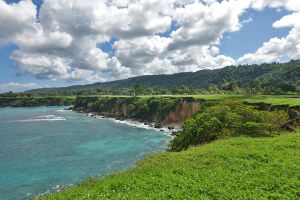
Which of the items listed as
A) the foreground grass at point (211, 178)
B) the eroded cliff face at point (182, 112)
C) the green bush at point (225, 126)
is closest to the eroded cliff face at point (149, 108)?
the eroded cliff face at point (182, 112)

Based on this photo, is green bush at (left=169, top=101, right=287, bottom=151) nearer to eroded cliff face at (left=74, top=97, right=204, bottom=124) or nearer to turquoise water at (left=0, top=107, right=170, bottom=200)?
turquoise water at (left=0, top=107, right=170, bottom=200)

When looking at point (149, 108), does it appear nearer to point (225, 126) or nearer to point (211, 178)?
point (225, 126)

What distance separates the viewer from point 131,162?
1965 inches

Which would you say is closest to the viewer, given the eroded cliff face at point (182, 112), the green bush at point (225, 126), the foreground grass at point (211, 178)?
the foreground grass at point (211, 178)

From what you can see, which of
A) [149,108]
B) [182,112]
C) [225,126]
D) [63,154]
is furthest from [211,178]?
[149,108]

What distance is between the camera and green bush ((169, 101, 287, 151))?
36.7 meters

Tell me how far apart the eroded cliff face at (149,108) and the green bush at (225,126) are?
34.1 metres

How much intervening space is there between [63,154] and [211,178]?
1798 inches

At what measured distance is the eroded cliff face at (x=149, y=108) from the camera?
325 ft

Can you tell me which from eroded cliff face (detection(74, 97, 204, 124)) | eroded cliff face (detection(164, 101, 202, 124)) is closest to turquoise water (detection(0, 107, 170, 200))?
eroded cliff face (detection(164, 101, 202, 124))

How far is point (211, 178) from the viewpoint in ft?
61.0

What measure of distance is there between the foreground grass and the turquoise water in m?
21.4

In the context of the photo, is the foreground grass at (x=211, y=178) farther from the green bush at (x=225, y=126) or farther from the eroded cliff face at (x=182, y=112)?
the eroded cliff face at (x=182, y=112)

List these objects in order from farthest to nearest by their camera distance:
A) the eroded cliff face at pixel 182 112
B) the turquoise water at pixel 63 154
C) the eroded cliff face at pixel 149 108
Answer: the eroded cliff face at pixel 149 108 < the eroded cliff face at pixel 182 112 < the turquoise water at pixel 63 154
